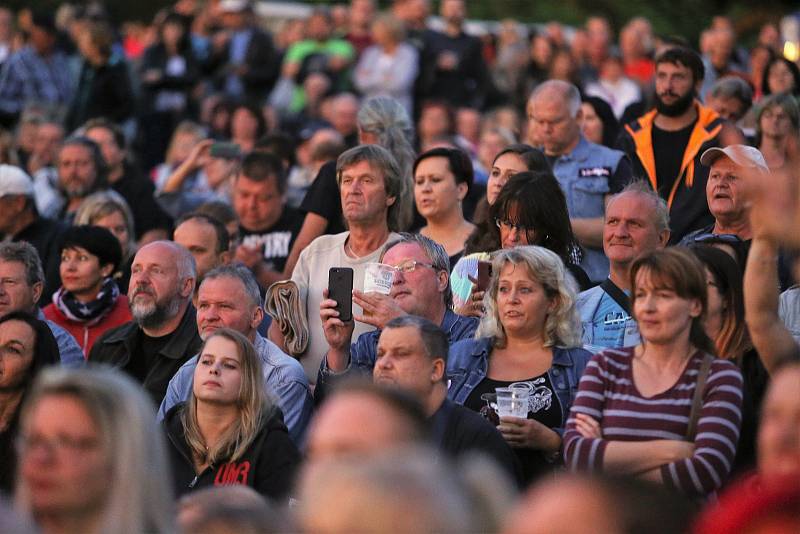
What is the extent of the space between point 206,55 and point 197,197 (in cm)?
560

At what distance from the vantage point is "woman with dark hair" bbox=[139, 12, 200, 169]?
16.6m

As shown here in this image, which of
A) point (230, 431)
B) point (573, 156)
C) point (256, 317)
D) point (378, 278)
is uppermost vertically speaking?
point (573, 156)

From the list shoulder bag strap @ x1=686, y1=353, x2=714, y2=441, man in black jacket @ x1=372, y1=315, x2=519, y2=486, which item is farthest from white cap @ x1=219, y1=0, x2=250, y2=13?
shoulder bag strap @ x1=686, y1=353, x2=714, y2=441

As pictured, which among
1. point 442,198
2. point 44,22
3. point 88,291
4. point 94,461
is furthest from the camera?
point 44,22

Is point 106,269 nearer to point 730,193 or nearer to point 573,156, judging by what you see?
point 573,156

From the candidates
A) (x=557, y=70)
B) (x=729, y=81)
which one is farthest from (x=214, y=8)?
(x=729, y=81)

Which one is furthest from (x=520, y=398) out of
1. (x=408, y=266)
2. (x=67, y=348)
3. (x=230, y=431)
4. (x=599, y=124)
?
(x=599, y=124)

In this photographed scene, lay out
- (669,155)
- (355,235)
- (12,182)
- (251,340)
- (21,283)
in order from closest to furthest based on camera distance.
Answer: (251,340) < (355,235) < (21,283) < (669,155) < (12,182)

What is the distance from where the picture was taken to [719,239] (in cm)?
750

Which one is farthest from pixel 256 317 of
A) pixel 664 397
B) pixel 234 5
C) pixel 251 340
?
pixel 234 5

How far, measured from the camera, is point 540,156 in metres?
9.04

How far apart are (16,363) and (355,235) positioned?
79.7 inches

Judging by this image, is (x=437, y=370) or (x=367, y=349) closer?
(x=437, y=370)

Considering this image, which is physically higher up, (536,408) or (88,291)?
(88,291)
